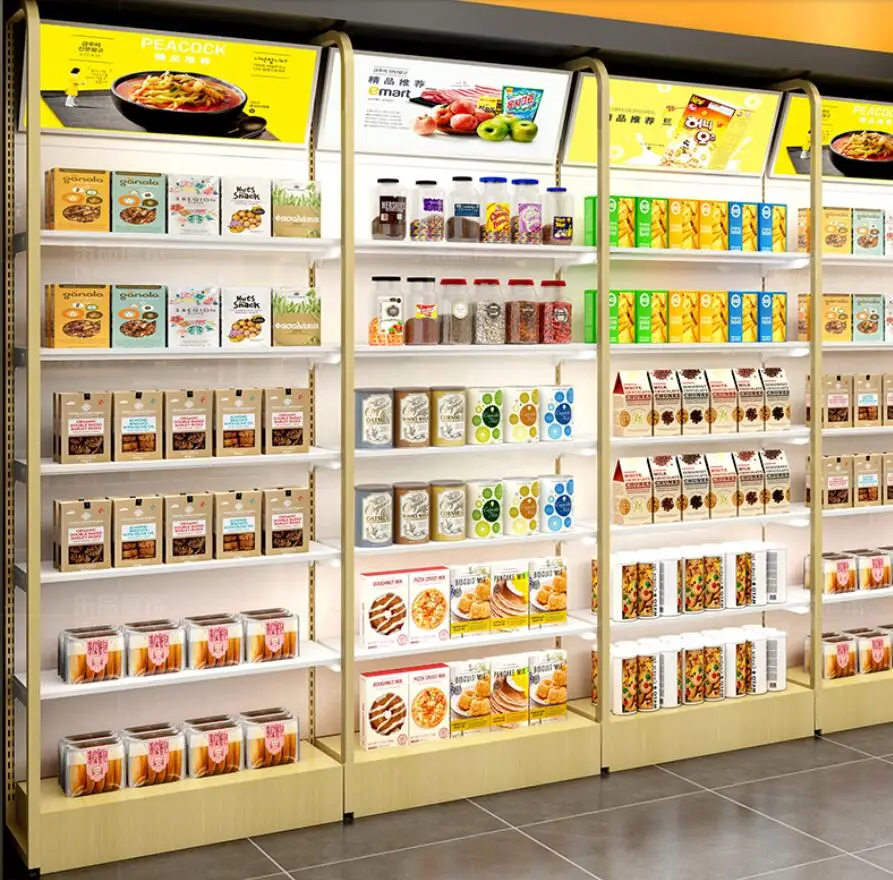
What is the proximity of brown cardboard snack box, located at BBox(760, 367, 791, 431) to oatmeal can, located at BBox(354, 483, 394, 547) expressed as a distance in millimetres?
1736

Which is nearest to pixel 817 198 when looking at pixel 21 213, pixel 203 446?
pixel 203 446

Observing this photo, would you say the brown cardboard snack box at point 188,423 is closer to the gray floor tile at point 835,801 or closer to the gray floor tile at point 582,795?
the gray floor tile at point 582,795

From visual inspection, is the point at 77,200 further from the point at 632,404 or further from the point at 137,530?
the point at 632,404

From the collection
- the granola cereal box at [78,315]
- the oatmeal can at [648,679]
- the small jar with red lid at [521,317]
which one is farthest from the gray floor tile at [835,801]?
the granola cereal box at [78,315]

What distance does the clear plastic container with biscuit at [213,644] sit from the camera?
173 inches

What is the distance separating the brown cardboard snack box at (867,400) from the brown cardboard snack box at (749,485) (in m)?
0.56

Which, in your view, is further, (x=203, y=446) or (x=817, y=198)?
(x=817, y=198)

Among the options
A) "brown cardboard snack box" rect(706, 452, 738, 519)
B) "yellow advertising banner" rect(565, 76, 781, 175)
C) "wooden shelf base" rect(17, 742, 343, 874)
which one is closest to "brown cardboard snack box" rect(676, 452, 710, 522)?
"brown cardboard snack box" rect(706, 452, 738, 519)

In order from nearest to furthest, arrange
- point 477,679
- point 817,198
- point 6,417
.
→ 1. point 6,417
2. point 477,679
3. point 817,198

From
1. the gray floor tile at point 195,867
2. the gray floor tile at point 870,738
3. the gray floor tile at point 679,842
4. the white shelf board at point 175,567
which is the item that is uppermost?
the white shelf board at point 175,567

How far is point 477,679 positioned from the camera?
4863mm

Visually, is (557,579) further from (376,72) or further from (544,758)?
(376,72)

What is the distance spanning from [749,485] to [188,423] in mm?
2391

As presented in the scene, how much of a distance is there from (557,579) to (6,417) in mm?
2145
